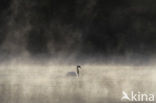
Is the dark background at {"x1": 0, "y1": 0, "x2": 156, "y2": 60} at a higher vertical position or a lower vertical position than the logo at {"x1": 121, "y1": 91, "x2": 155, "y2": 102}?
higher

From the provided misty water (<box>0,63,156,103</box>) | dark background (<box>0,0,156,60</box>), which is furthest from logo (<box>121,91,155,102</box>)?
dark background (<box>0,0,156,60</box>)

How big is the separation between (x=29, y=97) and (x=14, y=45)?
67.3 inches

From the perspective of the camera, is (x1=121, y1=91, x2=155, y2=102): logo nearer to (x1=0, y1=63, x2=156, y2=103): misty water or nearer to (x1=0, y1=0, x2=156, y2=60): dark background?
(x1=0, y1=63, x2=156, y2=103): misty water

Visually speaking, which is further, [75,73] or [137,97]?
[75,73]

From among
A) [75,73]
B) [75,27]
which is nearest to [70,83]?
[75,73]

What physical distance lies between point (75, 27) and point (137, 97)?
2.53 meters

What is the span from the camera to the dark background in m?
6.71

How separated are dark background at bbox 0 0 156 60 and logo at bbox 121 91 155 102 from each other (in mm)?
1201

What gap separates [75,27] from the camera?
6848mm

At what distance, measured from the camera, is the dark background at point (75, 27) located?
671 centimetres

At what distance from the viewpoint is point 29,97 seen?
6.00 metres

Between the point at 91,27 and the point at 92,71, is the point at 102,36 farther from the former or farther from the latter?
the point at 92,71

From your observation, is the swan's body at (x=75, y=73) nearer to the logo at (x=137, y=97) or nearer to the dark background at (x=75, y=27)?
the dark background at (x=75, y=27)

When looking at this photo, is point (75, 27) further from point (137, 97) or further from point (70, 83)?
point (137, 97)
